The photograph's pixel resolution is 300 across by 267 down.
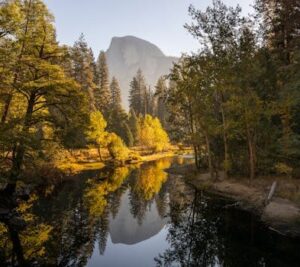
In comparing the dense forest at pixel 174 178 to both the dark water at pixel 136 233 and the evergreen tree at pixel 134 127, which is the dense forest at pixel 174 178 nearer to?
the dark water at pixel 136 233

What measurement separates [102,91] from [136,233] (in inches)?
2691

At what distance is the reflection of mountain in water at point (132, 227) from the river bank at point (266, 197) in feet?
22.6

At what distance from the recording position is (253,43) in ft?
90.3

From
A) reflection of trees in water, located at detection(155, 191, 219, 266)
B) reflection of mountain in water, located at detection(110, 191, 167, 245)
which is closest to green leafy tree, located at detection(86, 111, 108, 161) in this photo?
reflection of mountain in water, located at detection(110, 191, 167, 245)

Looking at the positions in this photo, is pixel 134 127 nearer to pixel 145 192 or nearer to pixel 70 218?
pixel 145 192

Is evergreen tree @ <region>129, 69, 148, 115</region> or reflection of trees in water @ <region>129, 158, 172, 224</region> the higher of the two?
evergreen tree @ <region>129, 69, 148, 115</region>

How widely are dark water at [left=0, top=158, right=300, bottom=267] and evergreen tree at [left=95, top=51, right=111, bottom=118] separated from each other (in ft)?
170

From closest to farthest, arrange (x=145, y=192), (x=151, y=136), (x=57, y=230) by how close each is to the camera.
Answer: (x=57, y=230), (x=145, y=192), (x=151, y=136)

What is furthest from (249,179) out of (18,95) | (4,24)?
(4,24)

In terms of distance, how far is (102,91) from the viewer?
8488cm

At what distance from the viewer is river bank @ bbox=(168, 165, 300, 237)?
18413 millimetres

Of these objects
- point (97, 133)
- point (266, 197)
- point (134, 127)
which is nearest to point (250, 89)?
point (266, 197)

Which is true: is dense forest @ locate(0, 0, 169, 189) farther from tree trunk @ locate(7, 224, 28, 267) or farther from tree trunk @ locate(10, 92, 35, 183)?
tree trunk @ locate(7, 224, 28, 267)

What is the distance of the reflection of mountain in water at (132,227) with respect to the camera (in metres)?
19.4
